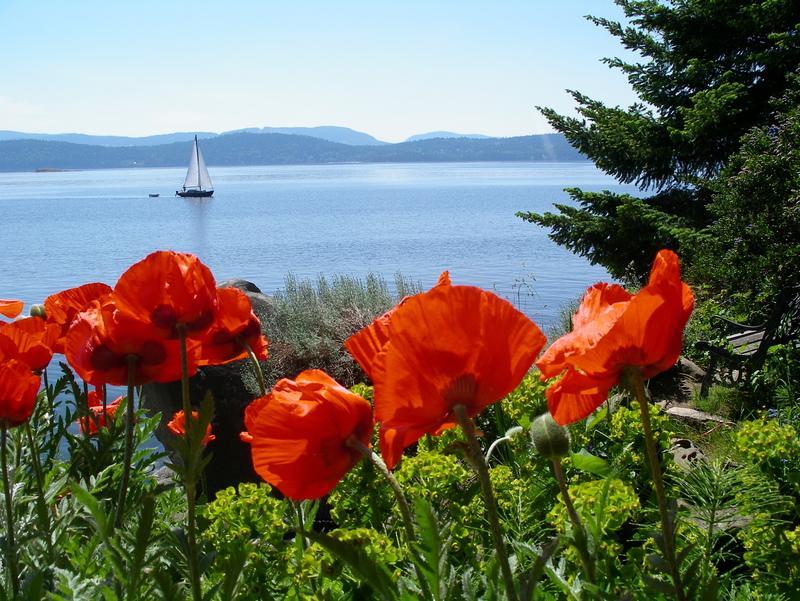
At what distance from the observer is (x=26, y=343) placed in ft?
4.18

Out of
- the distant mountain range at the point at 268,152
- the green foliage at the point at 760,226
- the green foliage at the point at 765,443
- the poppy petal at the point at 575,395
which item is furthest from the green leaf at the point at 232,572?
the distant mountain range at the point at 268,152

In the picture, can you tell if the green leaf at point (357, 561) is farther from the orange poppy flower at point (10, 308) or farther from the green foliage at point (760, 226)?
the green foliage at point (760, 226)

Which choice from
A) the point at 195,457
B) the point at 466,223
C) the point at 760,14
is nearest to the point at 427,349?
the point at 195,457

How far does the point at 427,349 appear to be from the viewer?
0.69 m

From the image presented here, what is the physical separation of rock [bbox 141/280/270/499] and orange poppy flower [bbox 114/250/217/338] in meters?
4.64

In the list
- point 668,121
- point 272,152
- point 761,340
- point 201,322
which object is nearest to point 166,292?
point 201,322

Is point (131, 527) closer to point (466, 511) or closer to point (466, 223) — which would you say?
point (466, 511)

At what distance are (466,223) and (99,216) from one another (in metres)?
22.2

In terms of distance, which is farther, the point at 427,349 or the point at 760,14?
the point at 760,14

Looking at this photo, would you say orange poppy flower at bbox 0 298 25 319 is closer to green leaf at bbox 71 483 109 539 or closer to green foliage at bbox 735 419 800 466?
green leaf at bbox 71 483 109 539

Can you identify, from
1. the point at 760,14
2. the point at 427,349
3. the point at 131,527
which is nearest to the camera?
the point at 427,349

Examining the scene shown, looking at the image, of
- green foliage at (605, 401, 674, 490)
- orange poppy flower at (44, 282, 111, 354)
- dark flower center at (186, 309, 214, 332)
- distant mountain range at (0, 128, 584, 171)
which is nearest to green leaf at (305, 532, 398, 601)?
dark flower center at (186, 309, 214, 332)

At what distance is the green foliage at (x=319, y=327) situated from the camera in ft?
20.7

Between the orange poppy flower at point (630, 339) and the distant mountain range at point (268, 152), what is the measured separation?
155m
